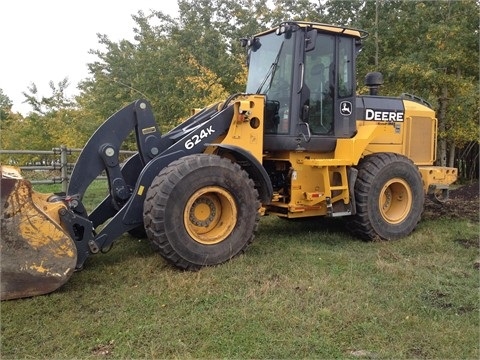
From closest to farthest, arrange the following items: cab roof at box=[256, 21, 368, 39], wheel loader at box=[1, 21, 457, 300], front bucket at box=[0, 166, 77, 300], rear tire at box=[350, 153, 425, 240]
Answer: front bucket at box=[0, 166, 77, 300]
wheel loader at box=[1, 21, 457, 300]
cab roof at box=[256, 21, 368, 39]
rear tire at box=[350, 153, 425, 240]

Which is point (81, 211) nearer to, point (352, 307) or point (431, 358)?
point (352, 307)

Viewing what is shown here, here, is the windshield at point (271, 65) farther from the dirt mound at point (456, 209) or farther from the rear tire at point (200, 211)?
the dirt mound at point (456, 209)

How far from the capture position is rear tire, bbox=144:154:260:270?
4.39 meters

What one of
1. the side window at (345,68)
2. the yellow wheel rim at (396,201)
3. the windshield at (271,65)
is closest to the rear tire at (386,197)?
the yellow wheel rim at (396,201)

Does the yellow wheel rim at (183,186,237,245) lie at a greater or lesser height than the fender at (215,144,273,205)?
lesser

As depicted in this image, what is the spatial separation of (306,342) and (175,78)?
38.2 ft

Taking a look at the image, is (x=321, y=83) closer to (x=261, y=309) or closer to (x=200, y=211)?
(x=200, y=211)

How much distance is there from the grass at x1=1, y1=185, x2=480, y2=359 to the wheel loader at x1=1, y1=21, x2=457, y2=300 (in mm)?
331

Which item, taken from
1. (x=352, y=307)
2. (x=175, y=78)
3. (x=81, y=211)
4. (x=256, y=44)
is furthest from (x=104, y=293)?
(x=175, y=78)

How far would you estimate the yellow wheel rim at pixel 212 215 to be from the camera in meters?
4.72

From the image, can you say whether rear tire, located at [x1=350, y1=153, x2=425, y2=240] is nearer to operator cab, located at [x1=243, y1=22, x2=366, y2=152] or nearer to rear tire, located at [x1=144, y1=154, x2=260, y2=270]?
operator cab, located at [x1=243, y1=22, x2=366, y2=152]

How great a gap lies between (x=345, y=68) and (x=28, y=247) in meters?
4.32

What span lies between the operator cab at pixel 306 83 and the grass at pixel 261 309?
4.85 feet

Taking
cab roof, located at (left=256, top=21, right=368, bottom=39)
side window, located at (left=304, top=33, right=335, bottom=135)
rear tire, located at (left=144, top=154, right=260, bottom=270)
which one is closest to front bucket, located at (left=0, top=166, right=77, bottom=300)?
rear tire, located at (left=144, top=154, right=260, bottom=270)
